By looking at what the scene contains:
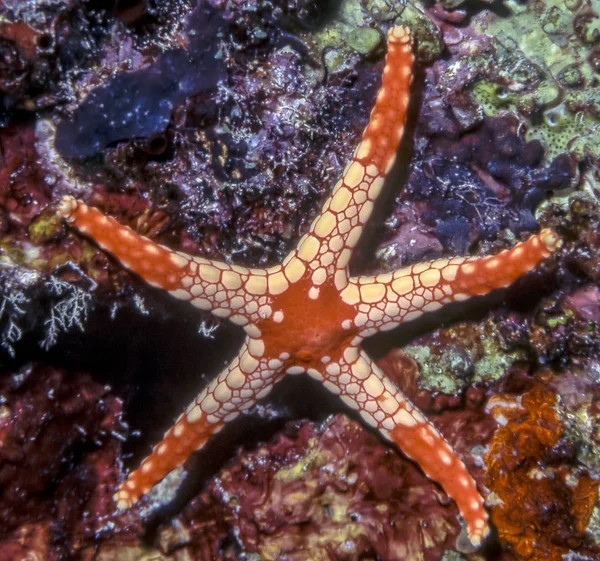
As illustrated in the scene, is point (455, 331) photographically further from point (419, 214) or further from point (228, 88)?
point (228, 88)

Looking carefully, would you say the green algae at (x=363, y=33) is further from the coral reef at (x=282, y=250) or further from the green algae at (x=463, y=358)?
the green algae at (x=463, y=358)

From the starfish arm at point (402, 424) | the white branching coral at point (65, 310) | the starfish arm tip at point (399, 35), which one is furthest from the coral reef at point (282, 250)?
the starfish arm tip at point (399, 35)

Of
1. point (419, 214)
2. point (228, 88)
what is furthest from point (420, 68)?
point (228, 88)

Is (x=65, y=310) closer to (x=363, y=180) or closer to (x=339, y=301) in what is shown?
(x=339, y=301)

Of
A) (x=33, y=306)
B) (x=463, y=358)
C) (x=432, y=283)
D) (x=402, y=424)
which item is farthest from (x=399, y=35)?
(x=33, y=306)

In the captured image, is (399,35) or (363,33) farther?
(363,33)

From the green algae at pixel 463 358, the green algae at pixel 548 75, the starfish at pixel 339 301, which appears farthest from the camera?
the green algae at pixel 463 358
